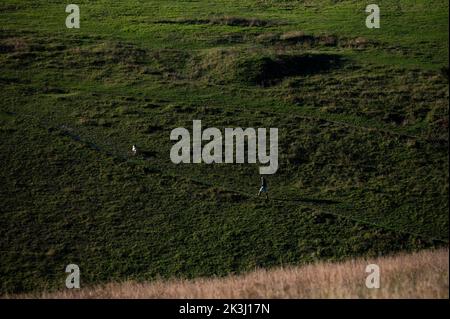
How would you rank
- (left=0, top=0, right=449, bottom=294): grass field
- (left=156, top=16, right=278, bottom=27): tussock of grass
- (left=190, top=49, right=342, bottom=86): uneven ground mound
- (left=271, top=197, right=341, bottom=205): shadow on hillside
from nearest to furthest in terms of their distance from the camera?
(left=0, top=0, right=449, bottom=294): grass field < (left=271, top=197, right=341, bottom=205): shadow on hillside < (left=190, top=49, right=342, bottom=86): uneven ground mound < (left=156, top=16, right=278, bottom=27): tussock of grass

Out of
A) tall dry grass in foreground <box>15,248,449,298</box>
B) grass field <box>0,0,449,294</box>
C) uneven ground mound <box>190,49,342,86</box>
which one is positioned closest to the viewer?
tall dry grass in foreground <box>15,248,449,298</box>

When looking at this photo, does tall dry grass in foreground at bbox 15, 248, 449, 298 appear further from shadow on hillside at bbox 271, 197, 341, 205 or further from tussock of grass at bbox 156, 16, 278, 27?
tussock of grass at bbox 156, 16, 278, 27

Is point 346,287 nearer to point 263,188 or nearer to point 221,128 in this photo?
point 263,188

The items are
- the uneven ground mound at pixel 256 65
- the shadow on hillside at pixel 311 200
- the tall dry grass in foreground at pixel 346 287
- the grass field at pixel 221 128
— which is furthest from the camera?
the uneven ground mound at pixel 256 65

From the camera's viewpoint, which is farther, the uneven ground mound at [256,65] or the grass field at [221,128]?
the uneven ground mound at [256,65]

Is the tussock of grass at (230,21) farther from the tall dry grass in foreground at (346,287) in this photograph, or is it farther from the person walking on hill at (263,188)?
the tall dry grass in foreground at (346,287)

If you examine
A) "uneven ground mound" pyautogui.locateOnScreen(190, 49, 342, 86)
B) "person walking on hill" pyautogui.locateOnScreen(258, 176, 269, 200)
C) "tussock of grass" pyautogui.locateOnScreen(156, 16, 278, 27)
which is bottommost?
"person walking on hill" pyautogui.locateOnScreen(258, 176, 269, 200)

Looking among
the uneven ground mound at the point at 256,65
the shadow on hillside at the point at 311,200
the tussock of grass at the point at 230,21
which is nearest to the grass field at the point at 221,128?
the shadow on hillside at the point at 311,200

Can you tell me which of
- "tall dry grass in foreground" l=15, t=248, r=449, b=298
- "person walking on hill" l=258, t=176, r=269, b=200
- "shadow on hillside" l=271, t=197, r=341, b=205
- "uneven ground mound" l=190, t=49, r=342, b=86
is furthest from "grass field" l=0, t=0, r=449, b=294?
"tall dry grass in foreground" l=15, t=248, r=449, b=298

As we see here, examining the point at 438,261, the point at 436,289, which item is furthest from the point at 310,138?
the point at 436,289

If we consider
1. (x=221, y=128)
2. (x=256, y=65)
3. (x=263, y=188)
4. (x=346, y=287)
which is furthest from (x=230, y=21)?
(x=346, y=287)
